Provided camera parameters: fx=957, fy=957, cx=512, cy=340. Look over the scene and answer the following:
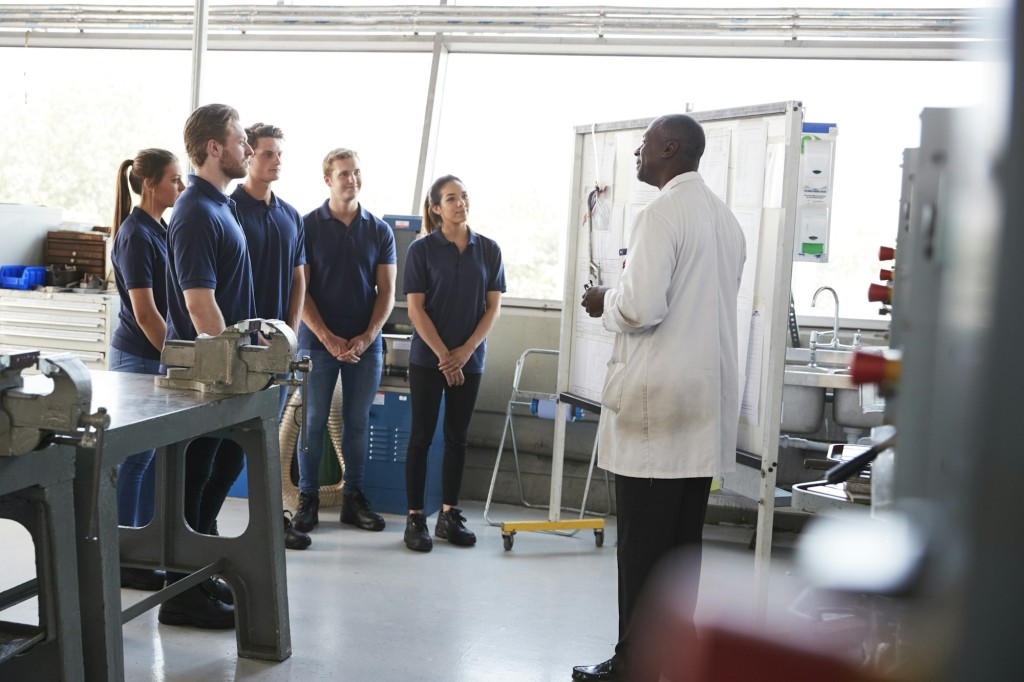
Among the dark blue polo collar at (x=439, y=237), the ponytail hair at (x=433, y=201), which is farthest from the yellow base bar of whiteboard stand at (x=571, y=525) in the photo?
the ponytail hair at (x=433, y=201)

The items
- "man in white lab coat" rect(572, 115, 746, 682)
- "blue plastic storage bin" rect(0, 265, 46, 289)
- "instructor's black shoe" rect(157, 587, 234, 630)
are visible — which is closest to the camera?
"man in white lab coat" rect(572, 115, 746, 682)

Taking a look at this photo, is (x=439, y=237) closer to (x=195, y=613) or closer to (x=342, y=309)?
(x=342, y=309)

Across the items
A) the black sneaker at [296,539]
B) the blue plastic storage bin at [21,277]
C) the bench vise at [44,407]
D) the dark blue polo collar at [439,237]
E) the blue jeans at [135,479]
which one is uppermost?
the dark blue polo collar at [439,237]

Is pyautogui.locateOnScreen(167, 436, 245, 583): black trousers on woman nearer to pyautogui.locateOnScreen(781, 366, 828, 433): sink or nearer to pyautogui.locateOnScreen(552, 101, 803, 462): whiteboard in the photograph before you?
pyautogui.locateOnScreen(552, 101, 803, 462): whiteboard

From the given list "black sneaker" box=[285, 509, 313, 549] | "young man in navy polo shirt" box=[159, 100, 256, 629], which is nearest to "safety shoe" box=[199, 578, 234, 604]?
"young man in navy polo shirt" box=[159, 100, 256, 629]

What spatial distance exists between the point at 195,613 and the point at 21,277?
2.79 meters

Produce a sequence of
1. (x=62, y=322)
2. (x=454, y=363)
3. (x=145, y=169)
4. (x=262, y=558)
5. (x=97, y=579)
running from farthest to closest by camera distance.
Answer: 1. (x=62, y=322)
2. (x=454, y=363)
3. (x=145, y=169)
4. (x=262, y=558)
5. (x=97, y=579)

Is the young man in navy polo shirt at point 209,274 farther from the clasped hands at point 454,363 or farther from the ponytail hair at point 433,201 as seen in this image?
the ponytail hair at point 433,201

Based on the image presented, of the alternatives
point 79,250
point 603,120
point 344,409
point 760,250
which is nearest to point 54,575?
point 760,250

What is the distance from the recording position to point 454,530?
400 cm

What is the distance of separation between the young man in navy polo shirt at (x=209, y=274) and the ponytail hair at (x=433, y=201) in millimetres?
1180

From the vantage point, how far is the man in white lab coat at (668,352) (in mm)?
2355

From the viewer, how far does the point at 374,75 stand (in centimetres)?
535

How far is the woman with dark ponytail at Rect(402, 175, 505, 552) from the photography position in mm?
4004
